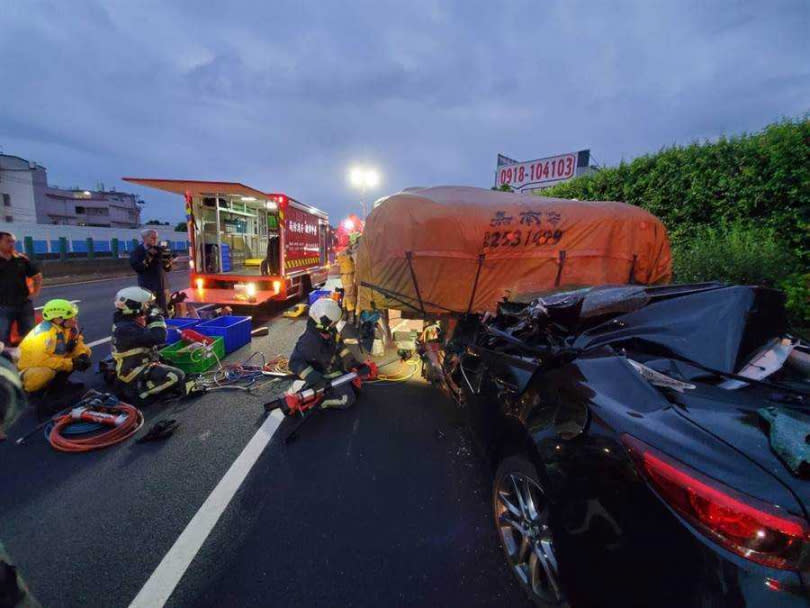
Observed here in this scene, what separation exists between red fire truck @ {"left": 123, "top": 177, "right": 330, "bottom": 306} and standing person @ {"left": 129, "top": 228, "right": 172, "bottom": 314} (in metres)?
1.44

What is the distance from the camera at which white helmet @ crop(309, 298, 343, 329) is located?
3.87 metres

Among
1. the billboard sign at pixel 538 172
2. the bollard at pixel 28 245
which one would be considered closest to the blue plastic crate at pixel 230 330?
the billboard sign at pixel 538 172

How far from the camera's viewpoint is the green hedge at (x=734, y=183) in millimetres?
4629

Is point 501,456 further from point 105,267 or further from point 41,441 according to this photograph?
point 105,267

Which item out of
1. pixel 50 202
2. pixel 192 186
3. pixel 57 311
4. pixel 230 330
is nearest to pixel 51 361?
pixel 57 311

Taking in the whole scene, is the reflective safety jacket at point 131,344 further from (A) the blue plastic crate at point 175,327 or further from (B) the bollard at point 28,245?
(B) the bollard at point 28,245

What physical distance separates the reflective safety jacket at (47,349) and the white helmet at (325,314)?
2.63m

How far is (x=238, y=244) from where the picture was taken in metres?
11.3

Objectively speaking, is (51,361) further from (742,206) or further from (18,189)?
(18,189)

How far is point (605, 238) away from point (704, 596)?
3.83m

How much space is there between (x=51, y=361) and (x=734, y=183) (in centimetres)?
916

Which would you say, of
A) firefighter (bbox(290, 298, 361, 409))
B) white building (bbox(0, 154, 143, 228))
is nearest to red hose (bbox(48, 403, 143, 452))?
firefighter (bbox(290, 298, 361, 409))

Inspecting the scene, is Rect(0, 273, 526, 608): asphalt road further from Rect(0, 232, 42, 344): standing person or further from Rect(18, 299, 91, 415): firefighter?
Rect(0, 232, 42, 344): standing person

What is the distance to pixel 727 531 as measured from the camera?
99 centimetres
